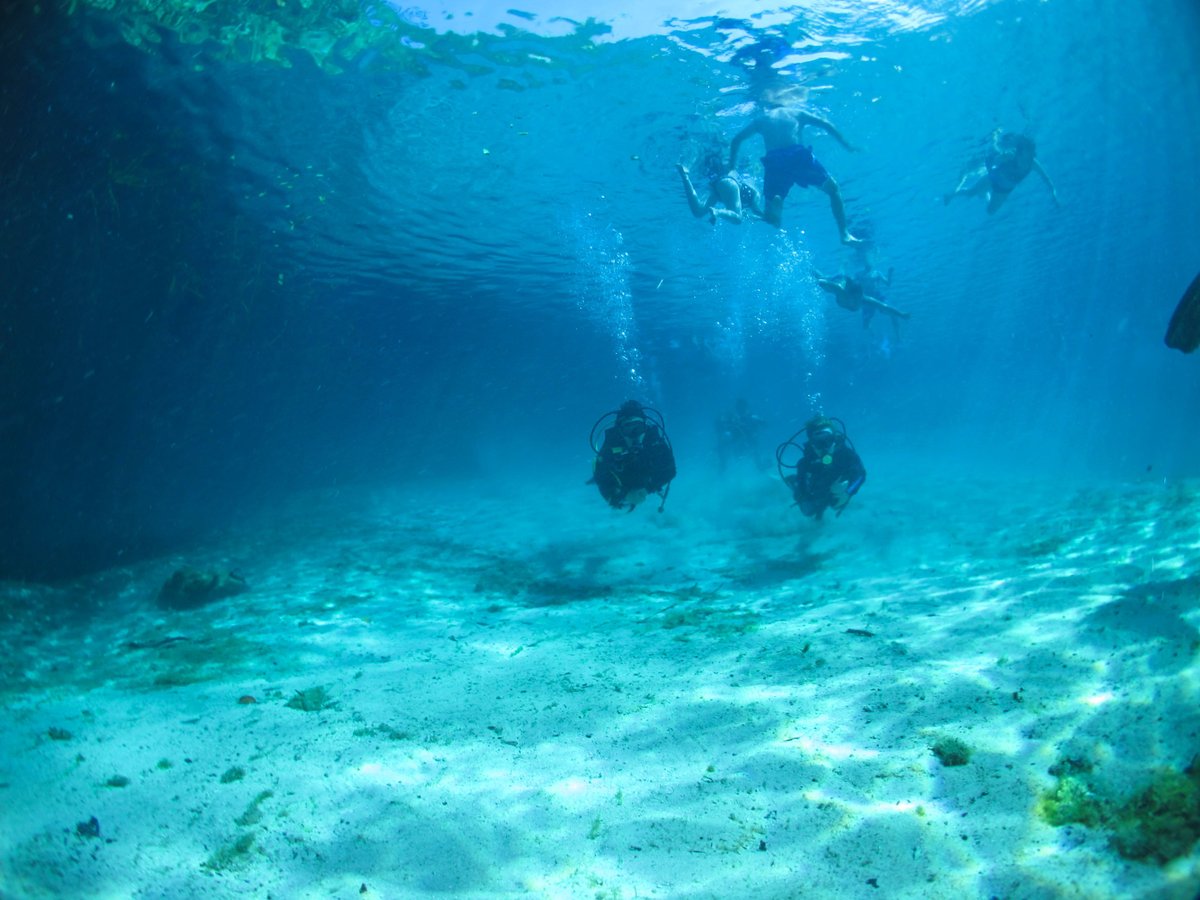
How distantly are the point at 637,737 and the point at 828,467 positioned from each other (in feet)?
22.1

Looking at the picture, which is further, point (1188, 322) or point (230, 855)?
point (1188, 322)

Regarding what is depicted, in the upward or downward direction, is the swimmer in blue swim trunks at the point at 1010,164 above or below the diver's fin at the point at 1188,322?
above

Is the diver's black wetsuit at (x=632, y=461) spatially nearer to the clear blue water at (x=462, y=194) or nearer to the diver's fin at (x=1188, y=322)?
the diver's fin at (x=1188, y=322)

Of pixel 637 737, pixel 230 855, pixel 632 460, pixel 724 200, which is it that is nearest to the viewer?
pixel 230 855

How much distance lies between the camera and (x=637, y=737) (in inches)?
135

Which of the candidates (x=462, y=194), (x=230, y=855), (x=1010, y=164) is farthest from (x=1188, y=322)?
(x=462, y=194)

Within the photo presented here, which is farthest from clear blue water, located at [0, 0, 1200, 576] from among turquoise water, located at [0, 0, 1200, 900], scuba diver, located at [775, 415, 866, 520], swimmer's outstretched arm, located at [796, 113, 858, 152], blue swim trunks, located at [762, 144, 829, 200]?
scuba diver, located at [775, 415, 866, 520]

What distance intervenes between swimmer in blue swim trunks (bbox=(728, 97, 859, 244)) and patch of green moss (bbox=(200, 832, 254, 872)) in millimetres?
11423

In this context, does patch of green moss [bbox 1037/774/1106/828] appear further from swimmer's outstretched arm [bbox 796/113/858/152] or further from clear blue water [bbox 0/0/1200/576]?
clear blue water [bbox 0/0/1200/576]

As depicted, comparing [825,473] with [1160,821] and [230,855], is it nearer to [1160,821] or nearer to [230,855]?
[1160,821]

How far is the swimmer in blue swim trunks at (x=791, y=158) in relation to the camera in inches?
433

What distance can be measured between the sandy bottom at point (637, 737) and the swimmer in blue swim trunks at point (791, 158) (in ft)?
24.4

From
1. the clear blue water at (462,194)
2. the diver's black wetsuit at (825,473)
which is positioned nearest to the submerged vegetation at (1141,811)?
the diver's black wetsuit at (825,473)

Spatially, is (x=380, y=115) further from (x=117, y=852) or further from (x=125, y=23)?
(x=117, y=852)
